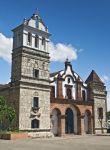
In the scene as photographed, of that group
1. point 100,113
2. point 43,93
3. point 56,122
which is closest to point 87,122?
point 100,113

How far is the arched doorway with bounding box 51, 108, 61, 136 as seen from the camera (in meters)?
43.4

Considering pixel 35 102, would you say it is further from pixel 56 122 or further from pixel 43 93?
pixel 56 122

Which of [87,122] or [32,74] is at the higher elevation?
[32,74]

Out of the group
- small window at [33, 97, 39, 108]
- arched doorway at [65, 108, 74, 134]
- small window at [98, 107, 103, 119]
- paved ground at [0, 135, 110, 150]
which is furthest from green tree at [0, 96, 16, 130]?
small window at [98, 107, 103, 119]

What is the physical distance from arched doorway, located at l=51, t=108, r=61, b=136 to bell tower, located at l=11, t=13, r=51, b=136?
2.71 m

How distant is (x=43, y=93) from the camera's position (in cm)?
4112

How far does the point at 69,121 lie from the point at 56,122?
303 cm

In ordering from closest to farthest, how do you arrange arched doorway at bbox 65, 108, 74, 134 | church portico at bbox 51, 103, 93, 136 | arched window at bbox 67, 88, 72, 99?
church portico at bbox 51, 103, 93, 136 → arched doorway at bbox 65, 108, 74, 134 → arched window at bbox 67, 88, 72, 99

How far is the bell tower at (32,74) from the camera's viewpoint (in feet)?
127

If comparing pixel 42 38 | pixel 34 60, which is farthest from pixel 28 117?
pixel 42 38

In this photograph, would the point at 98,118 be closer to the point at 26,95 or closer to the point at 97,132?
the point at 97,132

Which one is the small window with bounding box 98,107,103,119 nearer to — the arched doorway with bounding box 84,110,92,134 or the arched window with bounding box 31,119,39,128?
the arched doorway with bounding box 84,110,92,134

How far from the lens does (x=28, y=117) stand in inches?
1515

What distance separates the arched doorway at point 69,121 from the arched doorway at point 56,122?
2.20m
